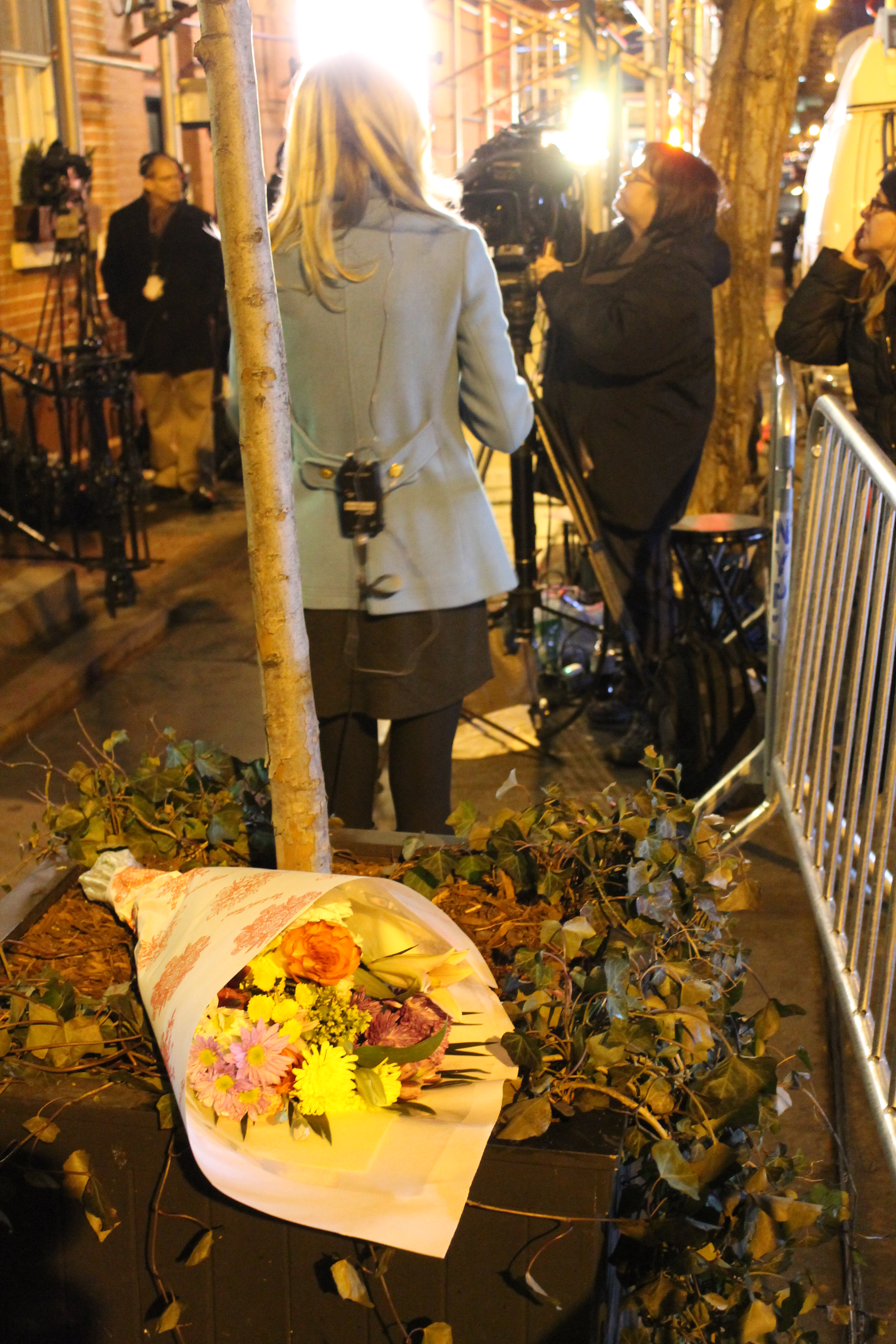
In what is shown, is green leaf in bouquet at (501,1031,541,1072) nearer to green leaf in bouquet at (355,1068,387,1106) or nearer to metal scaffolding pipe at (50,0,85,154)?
green leaf in bouquet at (355,1068,387,1106)

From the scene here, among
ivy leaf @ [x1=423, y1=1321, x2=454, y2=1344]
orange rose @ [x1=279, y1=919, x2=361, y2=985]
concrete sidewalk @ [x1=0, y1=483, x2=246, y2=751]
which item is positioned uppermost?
orange rose @ [x1=279, y1=919, x2=361, y2=985]

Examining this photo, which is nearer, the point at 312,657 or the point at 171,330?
the point at 312,657

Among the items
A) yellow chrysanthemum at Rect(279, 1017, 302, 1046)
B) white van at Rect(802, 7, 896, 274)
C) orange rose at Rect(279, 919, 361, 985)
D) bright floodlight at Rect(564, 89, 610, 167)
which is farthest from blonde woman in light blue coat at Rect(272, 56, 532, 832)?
white van at Rect(802, 7, 896, 274)

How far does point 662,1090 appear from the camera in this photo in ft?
5.36

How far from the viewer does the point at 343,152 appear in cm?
252

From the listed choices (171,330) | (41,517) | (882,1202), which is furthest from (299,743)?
(171,330)

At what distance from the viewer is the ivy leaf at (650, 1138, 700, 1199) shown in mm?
1543

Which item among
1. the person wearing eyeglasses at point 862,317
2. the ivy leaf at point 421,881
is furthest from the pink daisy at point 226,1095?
the person wearing eyeglasses at point 862,317

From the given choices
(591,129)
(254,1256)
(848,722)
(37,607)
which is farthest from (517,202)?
(254,1256)

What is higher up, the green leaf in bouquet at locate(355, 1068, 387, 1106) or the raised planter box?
the green leaf in bouquet at locate(355, 1068, 387, 1106)

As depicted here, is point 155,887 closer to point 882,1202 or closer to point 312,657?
point 312,657

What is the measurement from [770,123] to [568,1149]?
5885mm

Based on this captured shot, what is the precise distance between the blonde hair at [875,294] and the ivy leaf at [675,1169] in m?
2.80

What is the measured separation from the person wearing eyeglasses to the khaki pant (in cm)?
562
